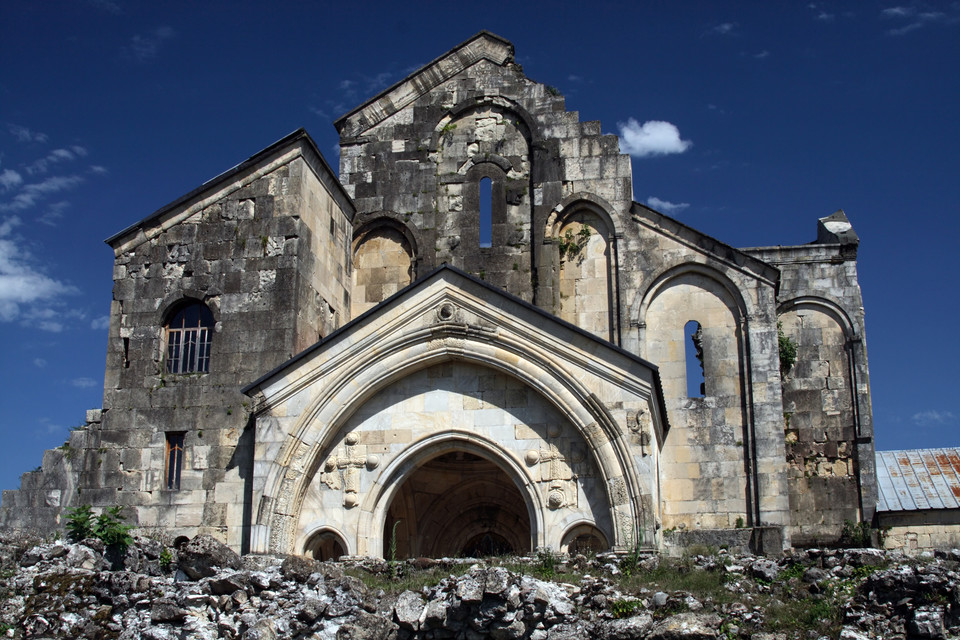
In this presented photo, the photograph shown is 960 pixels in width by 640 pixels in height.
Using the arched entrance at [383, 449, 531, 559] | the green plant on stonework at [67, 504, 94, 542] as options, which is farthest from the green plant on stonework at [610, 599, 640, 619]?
the green plant on stonework at [67, 504, 94, 542]

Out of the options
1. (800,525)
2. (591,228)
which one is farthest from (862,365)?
(591,228)

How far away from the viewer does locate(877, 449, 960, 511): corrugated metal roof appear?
24.1 meters

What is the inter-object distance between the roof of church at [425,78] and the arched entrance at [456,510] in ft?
26.1

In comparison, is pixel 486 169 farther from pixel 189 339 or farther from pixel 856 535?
pixel 856 535

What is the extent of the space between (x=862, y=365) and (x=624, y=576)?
1150 centimetres

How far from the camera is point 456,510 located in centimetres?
2272

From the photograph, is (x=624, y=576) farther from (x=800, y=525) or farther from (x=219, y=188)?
(x=219, y=188)

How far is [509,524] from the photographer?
74.5ft

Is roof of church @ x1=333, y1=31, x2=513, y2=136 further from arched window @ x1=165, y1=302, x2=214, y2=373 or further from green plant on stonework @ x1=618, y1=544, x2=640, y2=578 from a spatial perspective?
green plant on stonework @ x1=618, y1=544, x2=640, y2=578

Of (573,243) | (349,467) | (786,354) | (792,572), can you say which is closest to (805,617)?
(792,572)

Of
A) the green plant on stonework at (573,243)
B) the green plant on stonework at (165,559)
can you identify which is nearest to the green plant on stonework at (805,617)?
the green plant on stonework at (165,559)

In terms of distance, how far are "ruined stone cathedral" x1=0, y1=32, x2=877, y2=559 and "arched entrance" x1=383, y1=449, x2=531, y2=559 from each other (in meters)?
0.05

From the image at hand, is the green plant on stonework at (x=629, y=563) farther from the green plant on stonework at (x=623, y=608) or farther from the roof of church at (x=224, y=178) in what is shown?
the roof of church at (x=224, y=178)

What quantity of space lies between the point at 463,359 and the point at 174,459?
621cm
